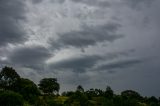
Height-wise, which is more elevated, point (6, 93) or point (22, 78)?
point (22, 78)

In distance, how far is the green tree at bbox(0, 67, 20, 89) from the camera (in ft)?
571

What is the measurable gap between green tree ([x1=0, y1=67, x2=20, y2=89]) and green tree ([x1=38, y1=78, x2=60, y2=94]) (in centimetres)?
2102

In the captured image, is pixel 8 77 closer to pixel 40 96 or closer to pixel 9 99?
pixel 40 96

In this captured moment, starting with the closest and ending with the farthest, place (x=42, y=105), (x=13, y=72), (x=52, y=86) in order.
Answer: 1. (x=42, y=105)
2. (x=13, y=72)
3. (x=52, y=86)

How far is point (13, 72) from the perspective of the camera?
176 m

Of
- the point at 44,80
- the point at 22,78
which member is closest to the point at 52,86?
the point at 44,80

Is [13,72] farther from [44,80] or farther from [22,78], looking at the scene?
[44,80]

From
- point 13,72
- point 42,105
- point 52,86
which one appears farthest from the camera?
point 52,86

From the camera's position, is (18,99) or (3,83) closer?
(18,99)

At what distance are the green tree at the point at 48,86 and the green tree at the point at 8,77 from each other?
21020mm

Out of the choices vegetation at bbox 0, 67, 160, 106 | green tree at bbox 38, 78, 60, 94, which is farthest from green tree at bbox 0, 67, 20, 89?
green tree at bbox 38, 78, 60, 94

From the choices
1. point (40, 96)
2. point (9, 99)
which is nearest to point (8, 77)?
point (40, 96)

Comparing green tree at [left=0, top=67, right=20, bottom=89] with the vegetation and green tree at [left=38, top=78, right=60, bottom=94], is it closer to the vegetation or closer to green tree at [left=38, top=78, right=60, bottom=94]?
the vegetation

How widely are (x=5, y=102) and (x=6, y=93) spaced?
3347mm
